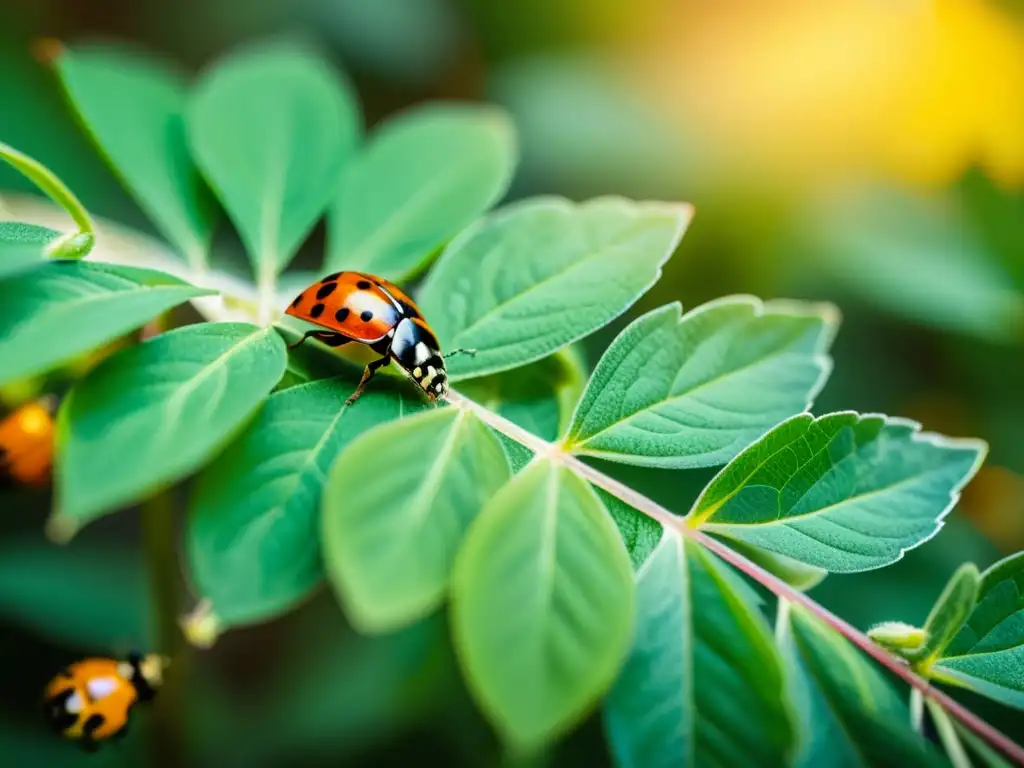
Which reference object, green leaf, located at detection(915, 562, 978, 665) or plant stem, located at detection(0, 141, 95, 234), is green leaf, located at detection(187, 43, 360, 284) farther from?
green leaf, located at detection(915, 562, 978, 665)

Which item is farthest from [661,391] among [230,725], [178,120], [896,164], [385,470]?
[896,164]

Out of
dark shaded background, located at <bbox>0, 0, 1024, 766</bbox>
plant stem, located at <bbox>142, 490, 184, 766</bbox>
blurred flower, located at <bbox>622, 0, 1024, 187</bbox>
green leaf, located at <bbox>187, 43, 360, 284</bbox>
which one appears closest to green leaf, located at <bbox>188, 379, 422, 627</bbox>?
green leaf, located at <bbox>187, 43, 360, 284</bbox>

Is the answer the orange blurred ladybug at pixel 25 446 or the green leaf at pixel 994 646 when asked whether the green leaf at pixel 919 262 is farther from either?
the orange blurred ladybug at pixel 25 446

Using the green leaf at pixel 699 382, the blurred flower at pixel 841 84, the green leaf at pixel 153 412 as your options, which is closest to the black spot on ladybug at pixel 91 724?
the green leaf at pixel 153 412

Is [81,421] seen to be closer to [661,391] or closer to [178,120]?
[661,391]

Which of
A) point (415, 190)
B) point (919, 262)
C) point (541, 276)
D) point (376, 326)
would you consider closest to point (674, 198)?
point (919, 262)
